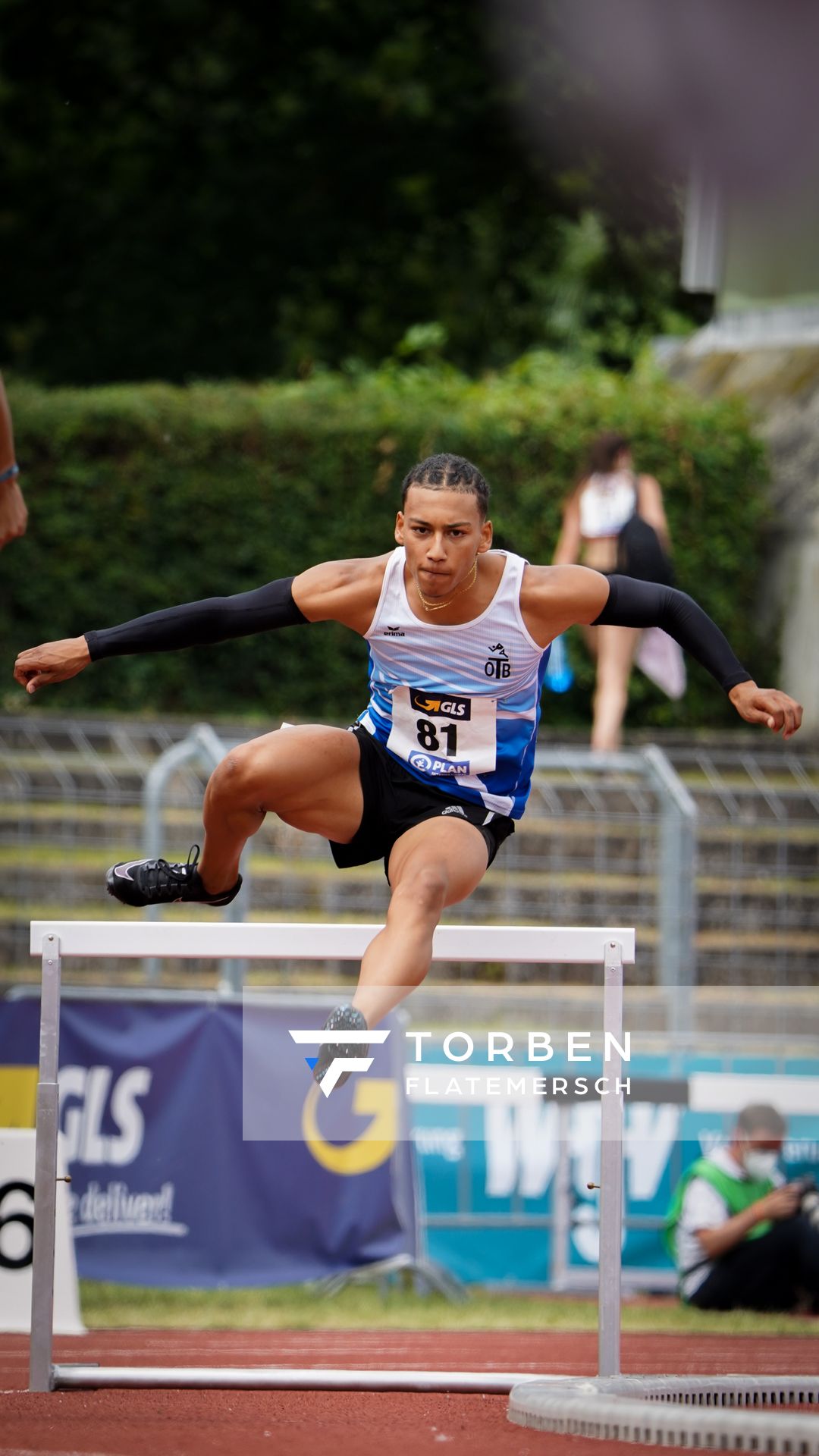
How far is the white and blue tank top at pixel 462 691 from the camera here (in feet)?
16.8

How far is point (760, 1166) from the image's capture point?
27.6 ft

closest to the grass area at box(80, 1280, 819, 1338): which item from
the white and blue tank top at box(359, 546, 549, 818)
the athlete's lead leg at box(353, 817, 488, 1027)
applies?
the athlete's lead leg at box(353, 817, 488, 1027)

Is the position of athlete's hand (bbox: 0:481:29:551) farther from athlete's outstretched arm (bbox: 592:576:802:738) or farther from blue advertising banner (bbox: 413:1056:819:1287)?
blue advertising banner (bbox: 413:1056:819:1287)

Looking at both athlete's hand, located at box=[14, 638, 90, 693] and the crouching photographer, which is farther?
the crouching photographer

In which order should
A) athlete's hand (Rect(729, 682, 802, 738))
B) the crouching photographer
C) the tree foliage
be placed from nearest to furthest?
athlete's hand (Rect(729, 682, 802, 738)) → the crouching photographer → the tree foliage

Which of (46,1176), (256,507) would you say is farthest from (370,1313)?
(256,507)

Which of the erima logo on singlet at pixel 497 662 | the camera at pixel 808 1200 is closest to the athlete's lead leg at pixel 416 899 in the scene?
the erima logo on singlet at pixel 497 662

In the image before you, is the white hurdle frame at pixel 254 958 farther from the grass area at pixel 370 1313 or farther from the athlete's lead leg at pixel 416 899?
the grass area at pixel 370 1313

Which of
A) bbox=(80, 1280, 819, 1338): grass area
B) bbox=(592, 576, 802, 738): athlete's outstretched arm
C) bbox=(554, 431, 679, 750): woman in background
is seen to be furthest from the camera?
bbox=(554, 431, 679, 750): woman in background

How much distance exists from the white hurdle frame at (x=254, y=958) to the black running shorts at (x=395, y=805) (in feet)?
1.26

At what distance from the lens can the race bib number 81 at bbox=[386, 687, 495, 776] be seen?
516 centimetres

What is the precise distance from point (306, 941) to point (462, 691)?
853 mm

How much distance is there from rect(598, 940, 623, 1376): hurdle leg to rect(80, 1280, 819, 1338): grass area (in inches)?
113

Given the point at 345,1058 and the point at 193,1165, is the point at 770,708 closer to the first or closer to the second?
the point at 345,1058
